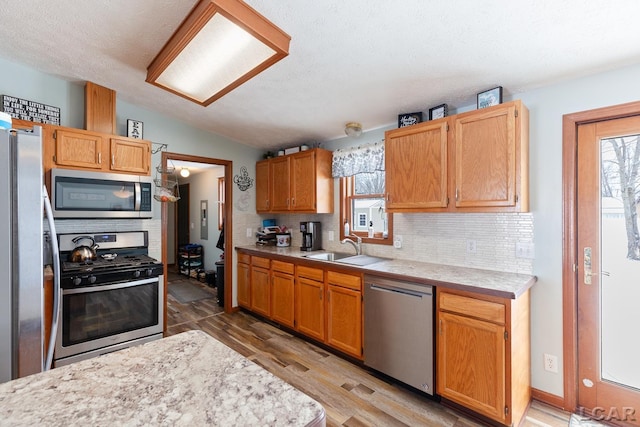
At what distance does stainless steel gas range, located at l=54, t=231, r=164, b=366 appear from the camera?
7.45ft

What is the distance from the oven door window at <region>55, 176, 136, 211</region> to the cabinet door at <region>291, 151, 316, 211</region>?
168 centimetres

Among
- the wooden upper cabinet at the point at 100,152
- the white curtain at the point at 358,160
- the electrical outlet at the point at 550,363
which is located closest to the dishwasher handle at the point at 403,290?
the electrical outlet at the point at 550,363

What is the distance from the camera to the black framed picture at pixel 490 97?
208 centimetres

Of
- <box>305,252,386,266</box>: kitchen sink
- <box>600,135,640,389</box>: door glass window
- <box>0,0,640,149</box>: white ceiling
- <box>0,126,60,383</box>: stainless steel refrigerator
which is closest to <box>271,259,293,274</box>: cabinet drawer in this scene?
<box>305,252,386,266</box>: kitchen sink

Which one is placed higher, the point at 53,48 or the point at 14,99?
the point at 53,48

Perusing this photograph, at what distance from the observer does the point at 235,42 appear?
1757 mm

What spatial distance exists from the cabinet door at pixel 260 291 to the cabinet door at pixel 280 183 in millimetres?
834

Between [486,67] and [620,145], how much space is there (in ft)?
3.17

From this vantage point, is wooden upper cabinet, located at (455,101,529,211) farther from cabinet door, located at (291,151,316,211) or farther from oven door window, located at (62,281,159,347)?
oven door window, located at (62,281,159,347)

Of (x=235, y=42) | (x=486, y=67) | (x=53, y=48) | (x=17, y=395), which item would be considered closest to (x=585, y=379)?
(x=486, y=67)

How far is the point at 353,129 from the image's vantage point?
3.05 m

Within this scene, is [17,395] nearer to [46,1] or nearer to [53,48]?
[46,1]

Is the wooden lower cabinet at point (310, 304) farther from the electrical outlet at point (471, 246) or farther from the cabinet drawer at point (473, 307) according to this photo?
the electrical outlet at point (471, 246)

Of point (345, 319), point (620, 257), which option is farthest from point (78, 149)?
point (620, 257)
